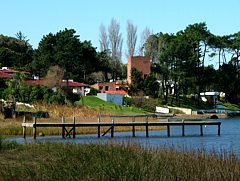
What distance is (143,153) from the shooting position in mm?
18625

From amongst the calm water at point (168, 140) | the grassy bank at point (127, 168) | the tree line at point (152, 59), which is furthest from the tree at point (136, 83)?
the grassy bank at point (127, 168)

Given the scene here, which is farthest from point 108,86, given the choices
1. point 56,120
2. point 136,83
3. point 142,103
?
point 56,120

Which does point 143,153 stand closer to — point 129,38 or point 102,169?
point 102,169

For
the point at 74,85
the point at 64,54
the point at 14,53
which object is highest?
the point at 14,53

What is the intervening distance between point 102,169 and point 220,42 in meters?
107

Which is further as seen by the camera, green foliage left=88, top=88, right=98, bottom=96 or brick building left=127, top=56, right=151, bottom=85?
brick building left=127, top=56, right=151, bottom=85

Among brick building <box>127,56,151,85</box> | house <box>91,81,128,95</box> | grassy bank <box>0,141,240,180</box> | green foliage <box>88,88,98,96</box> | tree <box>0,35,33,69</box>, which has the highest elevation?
tree <box>0,35,33,69</box>

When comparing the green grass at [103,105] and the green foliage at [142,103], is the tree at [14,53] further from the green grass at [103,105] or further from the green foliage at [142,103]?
the green foliage at [142,103]

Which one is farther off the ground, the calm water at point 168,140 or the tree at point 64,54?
the tree at point 64,54

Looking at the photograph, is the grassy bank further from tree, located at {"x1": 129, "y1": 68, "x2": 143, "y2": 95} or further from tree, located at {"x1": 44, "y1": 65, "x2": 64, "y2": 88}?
→ tree, located at {"x1": 129, "y1": 68, "x2": 143, "y2": 95}

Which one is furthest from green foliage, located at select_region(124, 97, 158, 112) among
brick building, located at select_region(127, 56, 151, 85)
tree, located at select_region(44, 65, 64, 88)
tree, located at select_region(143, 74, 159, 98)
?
brick building, located at select_region(127, 56, 151, 85)

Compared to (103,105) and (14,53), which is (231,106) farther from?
(14,53)

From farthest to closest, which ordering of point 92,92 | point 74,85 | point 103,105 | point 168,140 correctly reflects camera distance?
point 92,92 → point 74,85 → point 103,105 → point 168,140

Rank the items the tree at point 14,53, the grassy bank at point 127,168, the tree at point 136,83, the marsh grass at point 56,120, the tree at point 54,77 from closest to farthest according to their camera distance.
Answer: the grassy bank at point 127,168 → the marsh grass at point 56,120 → the tree at point 54,77 → the tree at point 136,83 → the tree at point 14,53
